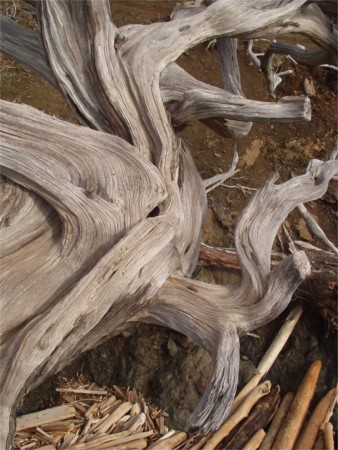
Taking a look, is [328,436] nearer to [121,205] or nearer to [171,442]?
[171,442]

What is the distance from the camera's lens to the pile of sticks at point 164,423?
3.81 metres

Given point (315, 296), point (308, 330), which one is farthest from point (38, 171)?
point (308, 330)

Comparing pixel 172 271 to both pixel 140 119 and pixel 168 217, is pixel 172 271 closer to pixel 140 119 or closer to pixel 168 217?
pixel 168 217

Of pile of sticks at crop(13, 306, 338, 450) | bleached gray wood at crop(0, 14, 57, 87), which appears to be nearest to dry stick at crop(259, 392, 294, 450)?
pile of sticks at crop(13, 306, 338, 450)

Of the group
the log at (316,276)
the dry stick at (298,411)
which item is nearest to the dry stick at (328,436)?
the dry stick at (298,411)

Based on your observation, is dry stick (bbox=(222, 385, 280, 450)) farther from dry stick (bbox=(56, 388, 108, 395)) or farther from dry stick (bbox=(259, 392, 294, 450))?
dry stick (bbox=(56, 388, 108, 395))

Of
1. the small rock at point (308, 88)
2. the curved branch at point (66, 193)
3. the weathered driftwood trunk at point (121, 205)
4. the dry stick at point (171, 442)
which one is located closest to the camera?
the weathered driftwood trunk at point (121, 205)

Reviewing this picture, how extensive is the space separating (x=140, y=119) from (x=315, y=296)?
85.5 inches

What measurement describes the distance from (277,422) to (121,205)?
2594 millimetres

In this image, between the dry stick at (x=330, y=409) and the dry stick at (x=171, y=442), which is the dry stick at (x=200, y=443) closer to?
the dry stick at (x=171, y=442)

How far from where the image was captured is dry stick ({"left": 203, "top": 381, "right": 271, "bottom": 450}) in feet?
12.6

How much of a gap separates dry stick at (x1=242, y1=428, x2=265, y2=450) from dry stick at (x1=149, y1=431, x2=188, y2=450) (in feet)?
1.57

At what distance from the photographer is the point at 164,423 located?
4.00 meters

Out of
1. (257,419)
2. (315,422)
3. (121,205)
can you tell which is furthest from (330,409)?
(121,205)
